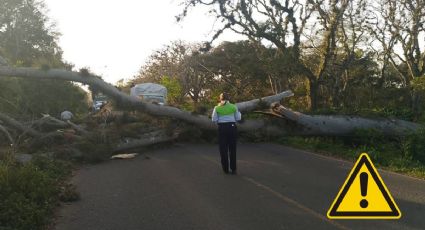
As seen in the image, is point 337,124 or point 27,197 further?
point 337,124

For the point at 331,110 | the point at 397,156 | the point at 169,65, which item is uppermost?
the point at 169,65

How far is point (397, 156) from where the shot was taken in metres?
14.2

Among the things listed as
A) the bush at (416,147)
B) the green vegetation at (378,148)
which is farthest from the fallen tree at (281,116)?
the bush at (416,147)

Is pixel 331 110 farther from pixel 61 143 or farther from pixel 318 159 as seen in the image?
pixel 61 143

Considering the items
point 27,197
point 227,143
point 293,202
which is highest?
point 227,143

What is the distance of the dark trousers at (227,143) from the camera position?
11.0 m

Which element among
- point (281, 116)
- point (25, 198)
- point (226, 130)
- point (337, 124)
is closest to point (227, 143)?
point (226, 130)

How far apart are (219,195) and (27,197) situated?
3203 mm

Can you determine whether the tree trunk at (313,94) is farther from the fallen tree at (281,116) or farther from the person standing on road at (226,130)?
the person standing on road at (226,130)

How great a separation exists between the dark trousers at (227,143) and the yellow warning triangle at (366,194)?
6539 mm

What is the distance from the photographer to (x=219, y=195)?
885 cm

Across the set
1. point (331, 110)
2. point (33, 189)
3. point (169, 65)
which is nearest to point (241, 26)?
point (331, 110)

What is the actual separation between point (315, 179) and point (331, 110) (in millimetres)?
8654

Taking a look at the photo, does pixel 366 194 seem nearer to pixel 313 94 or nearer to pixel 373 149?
pixel 373 149
